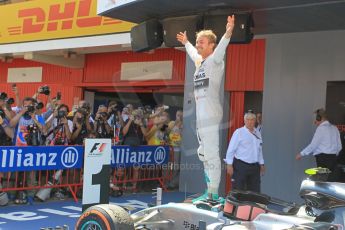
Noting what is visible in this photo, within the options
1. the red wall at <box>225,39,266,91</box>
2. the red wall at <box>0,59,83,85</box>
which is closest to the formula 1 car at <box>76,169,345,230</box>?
the red wall at <box>225,39,266,91</box>

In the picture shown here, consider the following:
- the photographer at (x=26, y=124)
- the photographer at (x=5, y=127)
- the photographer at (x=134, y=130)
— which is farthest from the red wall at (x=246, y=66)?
the photographer at (x=5, y=127)

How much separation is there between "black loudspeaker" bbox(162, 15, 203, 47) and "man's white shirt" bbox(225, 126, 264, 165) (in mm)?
1734

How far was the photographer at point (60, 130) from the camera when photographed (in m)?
9.55

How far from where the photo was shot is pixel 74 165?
9234 mm

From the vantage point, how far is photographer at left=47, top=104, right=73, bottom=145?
9547 mm

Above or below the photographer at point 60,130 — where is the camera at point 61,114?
above

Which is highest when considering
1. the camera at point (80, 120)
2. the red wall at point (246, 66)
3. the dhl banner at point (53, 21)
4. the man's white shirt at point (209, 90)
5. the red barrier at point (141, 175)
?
the dhl banner at point (53, 21)

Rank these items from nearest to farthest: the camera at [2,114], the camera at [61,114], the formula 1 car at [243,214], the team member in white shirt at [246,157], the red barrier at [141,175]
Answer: the formula 1 car at [243,214]
the team member in white shirt at [246,157]
the camera at [2,114]
the camera at [61,114]
the red barrier at [141,175]

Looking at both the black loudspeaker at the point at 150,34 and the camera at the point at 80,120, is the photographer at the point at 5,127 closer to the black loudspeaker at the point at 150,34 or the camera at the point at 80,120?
the camera at the point at 80,120

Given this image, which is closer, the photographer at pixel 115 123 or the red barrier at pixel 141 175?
the red barrier at pixel 141 175

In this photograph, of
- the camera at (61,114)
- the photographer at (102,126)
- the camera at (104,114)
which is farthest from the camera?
the camera at (104,114)

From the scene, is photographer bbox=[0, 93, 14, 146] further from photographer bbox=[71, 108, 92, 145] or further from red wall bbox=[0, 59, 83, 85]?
red wall bbox=[0, 59, 83, 85]

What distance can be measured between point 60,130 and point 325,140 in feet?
16.8

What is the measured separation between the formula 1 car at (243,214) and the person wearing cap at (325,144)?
4449 mm
